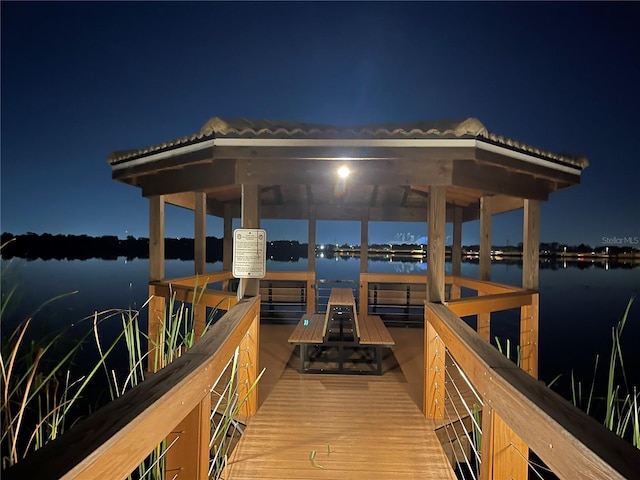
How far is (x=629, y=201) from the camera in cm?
3234

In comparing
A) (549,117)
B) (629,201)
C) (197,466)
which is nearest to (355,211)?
(197,466)

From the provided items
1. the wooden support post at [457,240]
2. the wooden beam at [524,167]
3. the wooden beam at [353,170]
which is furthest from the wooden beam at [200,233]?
the wooden support post at [457,240]

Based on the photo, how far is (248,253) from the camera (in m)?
2.94

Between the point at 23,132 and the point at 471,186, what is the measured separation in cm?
3762

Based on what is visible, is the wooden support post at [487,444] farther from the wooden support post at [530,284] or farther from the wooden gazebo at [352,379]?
the wooden support post at [530,284]

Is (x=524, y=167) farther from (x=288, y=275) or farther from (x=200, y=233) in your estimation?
(x=288, y=275)

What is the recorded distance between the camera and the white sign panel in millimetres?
2914

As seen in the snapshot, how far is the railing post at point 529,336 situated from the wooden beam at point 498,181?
131cm

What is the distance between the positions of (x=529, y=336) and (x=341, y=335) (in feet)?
7.65

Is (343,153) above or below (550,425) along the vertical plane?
above

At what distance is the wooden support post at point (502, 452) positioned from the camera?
4.22ft

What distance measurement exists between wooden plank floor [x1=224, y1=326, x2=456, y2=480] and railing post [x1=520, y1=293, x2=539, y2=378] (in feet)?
5.61

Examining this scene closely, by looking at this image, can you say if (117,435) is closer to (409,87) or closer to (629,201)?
(409,87)

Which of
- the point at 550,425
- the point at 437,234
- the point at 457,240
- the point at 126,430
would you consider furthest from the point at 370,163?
the point at 457,240
